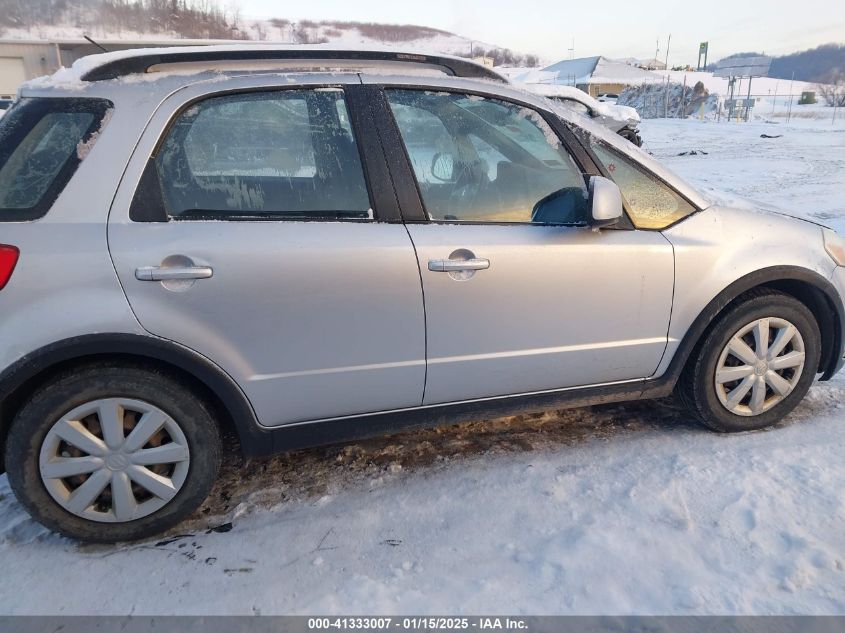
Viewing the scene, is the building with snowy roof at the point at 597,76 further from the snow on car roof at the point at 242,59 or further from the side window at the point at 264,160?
the side window at the point at 264,160

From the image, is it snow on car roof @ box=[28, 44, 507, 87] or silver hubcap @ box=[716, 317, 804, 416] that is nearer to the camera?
snow on car roof @ box=[28, 44, 507, 87]

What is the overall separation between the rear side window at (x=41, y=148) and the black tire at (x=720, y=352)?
9.18ft

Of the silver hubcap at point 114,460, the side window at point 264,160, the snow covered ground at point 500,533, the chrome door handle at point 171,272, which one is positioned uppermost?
the side window at point 264,160

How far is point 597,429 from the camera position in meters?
3.19

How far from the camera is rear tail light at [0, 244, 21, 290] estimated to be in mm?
2016

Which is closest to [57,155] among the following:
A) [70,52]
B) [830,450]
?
[830,450]

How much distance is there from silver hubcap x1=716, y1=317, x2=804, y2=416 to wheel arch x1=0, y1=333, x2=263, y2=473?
7.40ft

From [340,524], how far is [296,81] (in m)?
1.79

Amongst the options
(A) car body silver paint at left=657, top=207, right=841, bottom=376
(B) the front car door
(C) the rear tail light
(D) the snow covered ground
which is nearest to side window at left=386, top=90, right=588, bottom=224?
(B) the front car door

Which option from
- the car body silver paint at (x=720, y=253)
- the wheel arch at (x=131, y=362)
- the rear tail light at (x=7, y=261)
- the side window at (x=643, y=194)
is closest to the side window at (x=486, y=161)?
the side window at (x=643, y=194)

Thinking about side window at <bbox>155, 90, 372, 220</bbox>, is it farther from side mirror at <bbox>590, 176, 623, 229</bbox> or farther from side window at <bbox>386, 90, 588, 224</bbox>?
side mirror at <bbox>590, 176, 623, 229</bbox>

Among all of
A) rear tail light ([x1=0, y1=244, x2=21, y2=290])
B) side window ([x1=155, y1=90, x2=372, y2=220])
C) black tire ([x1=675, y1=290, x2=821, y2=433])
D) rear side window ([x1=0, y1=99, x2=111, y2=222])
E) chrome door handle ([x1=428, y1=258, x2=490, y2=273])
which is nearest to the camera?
rear tail light ([x1=0, y1=244, x2=21, y2=290])

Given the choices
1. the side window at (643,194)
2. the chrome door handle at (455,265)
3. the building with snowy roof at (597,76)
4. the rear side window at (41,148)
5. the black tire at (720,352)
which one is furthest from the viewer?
the building with snowy roof at (597,76)

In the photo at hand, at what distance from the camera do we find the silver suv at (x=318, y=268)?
7.03 ft
